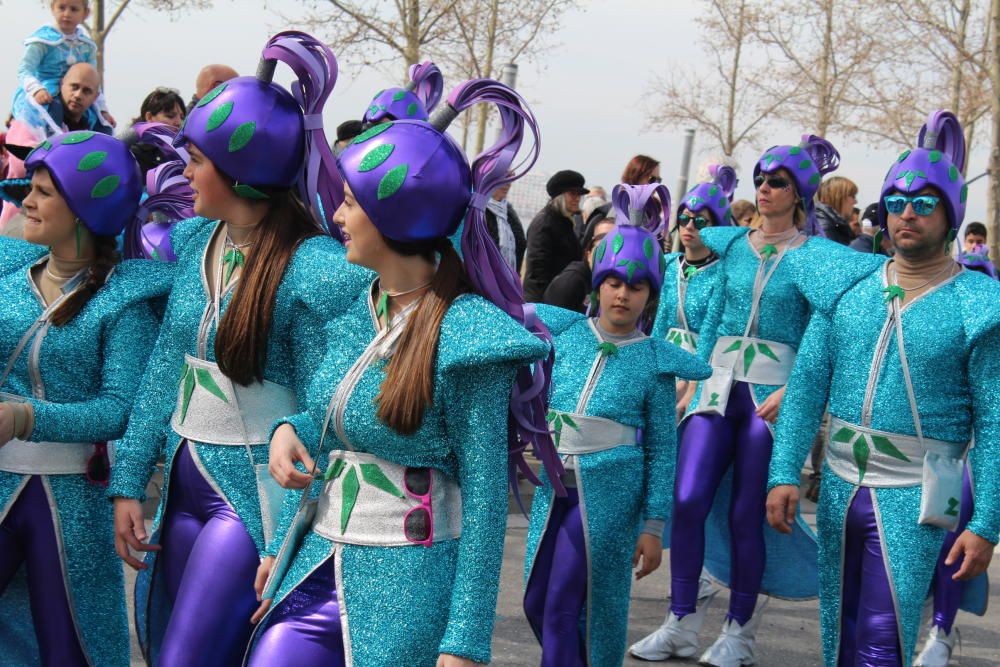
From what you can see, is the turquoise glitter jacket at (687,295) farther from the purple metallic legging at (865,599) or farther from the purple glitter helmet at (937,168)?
the purple metallic legging at (865,599)

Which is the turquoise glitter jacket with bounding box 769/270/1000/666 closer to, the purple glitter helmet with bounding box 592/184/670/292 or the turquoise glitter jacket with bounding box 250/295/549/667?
the purple glitter helmet with bounding box 592/184/670/292

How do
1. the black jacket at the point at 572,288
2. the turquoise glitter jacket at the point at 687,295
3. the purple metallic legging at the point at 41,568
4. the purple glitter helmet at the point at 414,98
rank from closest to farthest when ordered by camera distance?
the purple metallic legging at the point at 41,568, the purple glitter helmet at the point at 414,98, the turquoise glitter jacket at the point at 687,295, the black jacket at the point at 572,288

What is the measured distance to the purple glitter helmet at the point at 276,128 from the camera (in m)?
3.70

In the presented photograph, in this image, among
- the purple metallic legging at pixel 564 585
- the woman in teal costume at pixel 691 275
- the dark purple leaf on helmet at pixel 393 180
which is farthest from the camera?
the woman in teal costume at pixel 691 275

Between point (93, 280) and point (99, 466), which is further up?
point (93, 280)

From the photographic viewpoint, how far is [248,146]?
12.1ft

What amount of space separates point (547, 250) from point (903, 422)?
5485 millimetres

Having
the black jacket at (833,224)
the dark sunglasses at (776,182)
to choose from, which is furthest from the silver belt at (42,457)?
the black jacket at (833,224)

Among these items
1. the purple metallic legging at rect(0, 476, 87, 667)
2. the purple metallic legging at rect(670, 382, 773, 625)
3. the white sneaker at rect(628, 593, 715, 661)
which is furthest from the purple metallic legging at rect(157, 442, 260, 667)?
the purple metallic legging at rect(670, 382, 773, 625)

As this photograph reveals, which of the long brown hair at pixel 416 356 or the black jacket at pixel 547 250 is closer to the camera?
the long brown hair at pixel 416 356

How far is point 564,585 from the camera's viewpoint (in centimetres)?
519

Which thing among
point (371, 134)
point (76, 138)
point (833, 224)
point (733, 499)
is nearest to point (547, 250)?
point (833, 224)

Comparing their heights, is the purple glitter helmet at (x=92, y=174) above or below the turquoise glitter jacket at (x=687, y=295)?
Answer: above

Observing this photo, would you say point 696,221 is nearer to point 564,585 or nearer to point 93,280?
point 564,585
